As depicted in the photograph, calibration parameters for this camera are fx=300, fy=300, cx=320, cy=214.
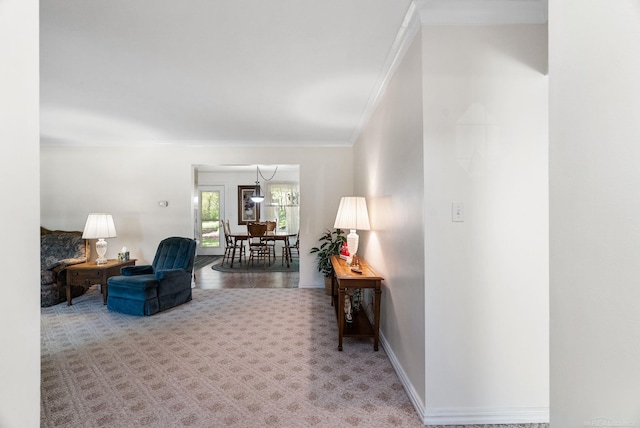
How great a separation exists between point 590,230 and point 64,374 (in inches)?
139

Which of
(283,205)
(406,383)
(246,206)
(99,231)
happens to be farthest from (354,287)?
(246,206)

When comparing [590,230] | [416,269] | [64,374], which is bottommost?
[64,374]

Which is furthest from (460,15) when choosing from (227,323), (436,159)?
(227,323)

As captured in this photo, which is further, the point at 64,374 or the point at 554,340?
the point at 64,374

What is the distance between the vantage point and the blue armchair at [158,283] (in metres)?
3.84

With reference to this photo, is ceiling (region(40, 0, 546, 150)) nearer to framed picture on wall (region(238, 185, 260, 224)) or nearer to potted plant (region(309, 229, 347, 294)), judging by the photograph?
potted plant (region(309, 229, 347, 294))

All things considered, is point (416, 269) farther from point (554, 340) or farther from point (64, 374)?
point (64, 374)

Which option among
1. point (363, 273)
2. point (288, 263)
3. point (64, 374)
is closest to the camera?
point (64, 374)

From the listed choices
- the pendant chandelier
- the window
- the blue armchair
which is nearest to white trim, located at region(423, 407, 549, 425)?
the blue armchair

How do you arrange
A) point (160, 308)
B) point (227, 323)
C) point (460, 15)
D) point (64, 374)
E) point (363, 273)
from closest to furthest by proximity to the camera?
1. point (460, 15)
2. point (64, 374)
3. point (363, 273)
4. point (227, 323)
5. point (160, 308)

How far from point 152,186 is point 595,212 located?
5.80 meters

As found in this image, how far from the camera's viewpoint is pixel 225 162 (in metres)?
5.29

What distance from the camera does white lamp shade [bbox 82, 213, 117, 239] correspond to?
445 centimetres

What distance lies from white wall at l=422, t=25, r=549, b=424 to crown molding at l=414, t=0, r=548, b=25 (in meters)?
0.04
